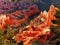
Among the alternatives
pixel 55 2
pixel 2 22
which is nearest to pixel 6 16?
pixel 2 22

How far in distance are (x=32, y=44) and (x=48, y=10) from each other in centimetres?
44

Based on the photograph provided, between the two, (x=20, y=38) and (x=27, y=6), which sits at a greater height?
(x=27, y=6)

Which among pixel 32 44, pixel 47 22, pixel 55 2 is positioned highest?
pixel 55 2

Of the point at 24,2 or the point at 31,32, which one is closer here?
the point at 31,32

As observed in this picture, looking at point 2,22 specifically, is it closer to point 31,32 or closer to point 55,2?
point 31,32

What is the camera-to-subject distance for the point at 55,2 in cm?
339

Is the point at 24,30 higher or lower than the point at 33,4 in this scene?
lower

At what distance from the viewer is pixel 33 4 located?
137 inches

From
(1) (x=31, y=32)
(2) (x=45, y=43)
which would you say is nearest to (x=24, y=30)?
(1) (x=31, y=32)

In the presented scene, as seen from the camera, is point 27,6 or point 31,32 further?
point 27,6

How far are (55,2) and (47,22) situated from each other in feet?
0.83

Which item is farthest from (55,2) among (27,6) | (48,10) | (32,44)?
(32,44)

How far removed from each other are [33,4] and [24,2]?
0.11 meters

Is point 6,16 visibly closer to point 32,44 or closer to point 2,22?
point 2,22
